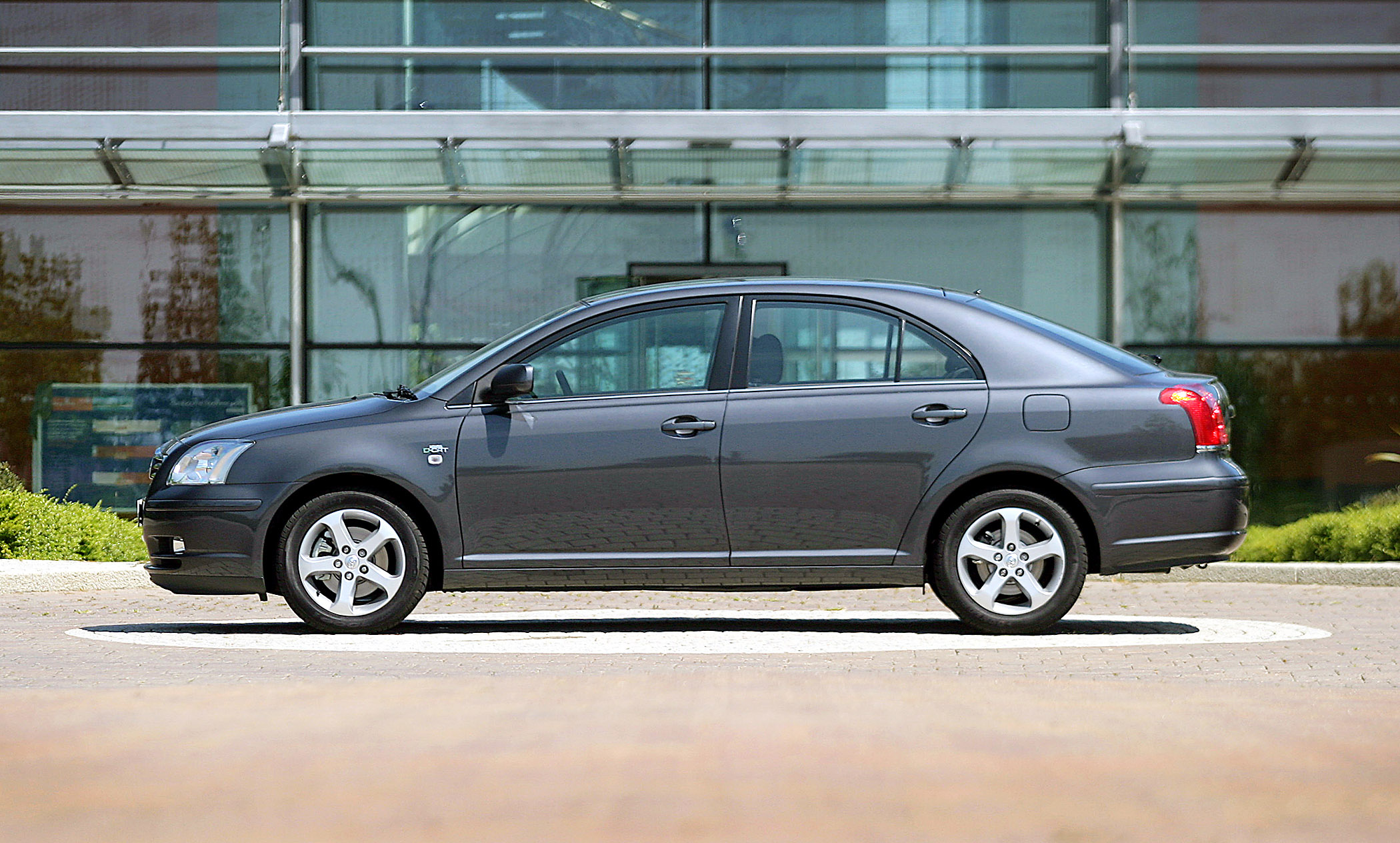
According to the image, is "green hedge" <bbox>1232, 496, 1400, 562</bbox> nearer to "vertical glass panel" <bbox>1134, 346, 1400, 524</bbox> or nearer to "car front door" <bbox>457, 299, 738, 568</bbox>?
"vertical glass panel" <bbox>1134, 346, 1400, 524</bbox>

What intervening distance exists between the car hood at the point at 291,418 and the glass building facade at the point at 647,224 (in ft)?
24.7

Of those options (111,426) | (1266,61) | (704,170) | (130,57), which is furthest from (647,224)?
(1266,61)

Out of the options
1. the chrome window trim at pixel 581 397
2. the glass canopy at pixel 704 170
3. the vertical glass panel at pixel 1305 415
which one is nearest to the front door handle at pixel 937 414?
the chrome window trim at pixel 581 397

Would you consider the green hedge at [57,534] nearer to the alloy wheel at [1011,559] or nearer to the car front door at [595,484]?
the car front door at [595,484]

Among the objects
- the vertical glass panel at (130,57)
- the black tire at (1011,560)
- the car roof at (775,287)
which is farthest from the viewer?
the vertical glass panel at (130,57)

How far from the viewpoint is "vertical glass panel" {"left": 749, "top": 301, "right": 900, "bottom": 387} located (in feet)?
25.8

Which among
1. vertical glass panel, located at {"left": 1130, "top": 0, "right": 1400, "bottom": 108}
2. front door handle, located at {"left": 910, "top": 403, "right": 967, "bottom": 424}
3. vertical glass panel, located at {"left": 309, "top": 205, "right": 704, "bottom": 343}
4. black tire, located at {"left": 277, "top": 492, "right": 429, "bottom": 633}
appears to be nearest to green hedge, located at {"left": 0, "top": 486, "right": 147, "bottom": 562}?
vertical glass panel, located at {"left": 309, "top": 205, "right": 704, "bottom": 343}

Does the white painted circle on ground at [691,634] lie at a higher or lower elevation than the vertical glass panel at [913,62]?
lower

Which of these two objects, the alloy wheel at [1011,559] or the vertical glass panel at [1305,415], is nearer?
the alloy wheel at [1011,559]

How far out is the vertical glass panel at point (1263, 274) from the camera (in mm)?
15625

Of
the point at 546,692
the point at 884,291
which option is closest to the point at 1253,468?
the point at 884,291

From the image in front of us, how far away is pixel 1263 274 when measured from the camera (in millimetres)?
15695

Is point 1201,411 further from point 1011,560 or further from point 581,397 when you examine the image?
point 581,397

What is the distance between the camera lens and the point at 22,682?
6.11 metres
